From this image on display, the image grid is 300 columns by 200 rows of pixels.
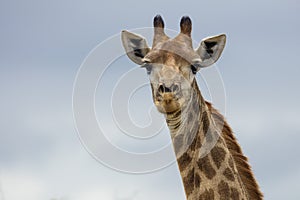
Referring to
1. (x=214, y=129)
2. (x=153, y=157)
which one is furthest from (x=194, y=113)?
(x=153, y=157)

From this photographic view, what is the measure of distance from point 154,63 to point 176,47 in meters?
0.51

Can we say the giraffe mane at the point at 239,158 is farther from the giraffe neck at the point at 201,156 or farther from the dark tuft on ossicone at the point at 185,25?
the dark tuft on ossicone at the point at 185,25

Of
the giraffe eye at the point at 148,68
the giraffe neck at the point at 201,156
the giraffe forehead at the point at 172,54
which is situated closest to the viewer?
the giraffe neck at the point at 201,156

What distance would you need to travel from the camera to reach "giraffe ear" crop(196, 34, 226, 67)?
10.4 metres

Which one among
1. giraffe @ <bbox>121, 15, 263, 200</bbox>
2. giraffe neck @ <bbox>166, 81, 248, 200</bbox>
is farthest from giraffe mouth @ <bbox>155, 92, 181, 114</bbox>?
giraffe neck @ <bbox>166, 81, 248, 200</bbox>

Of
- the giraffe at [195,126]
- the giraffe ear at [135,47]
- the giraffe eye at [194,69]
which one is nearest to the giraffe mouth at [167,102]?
the giraffe at [195,126]

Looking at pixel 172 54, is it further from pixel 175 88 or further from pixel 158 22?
pixel 158 22

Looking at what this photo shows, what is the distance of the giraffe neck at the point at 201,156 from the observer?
30.9 ft

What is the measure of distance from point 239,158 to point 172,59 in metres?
2.13

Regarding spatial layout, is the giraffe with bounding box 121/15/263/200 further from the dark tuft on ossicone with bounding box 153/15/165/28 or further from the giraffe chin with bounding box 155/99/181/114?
the dark tuft on ossicone with bounding box 153/15/165/28

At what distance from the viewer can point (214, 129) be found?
32.6ft

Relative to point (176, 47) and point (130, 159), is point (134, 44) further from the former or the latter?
point (130, 159)

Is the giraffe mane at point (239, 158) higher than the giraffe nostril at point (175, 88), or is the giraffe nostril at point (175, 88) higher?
the giraffe nostril at point (175, 88)

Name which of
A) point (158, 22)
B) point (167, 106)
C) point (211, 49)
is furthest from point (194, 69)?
point (158, 22)
